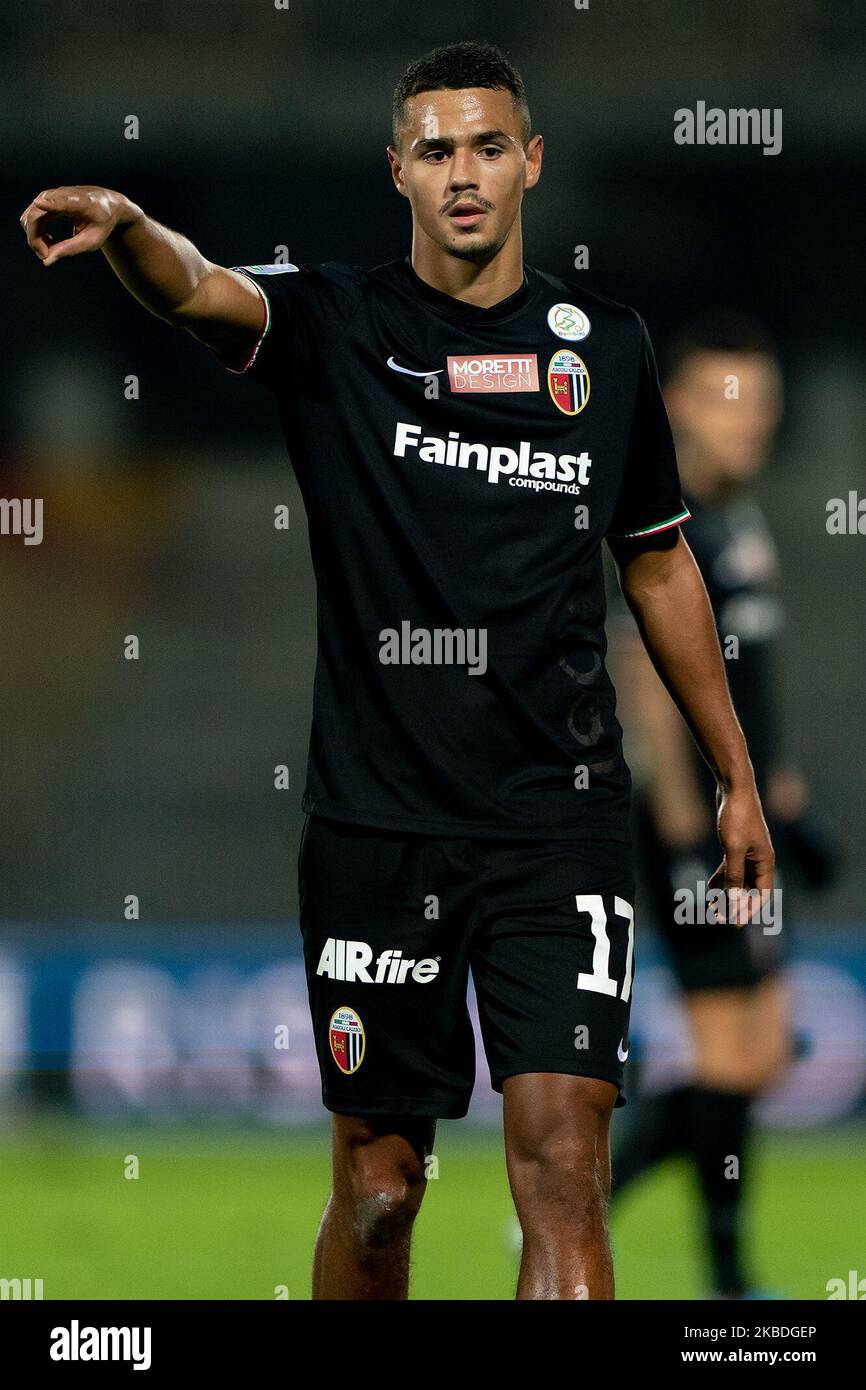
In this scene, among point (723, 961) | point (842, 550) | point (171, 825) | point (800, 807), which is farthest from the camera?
point (842, 550)

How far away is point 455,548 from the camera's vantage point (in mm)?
3057

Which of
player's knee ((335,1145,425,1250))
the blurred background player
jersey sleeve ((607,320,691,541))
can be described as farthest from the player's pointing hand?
the blurred background player

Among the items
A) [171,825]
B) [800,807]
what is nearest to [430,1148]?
[800,807]

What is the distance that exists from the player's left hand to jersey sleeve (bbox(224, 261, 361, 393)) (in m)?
0.97

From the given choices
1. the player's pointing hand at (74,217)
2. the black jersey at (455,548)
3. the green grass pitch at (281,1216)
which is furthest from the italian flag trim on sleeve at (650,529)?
the green grass pitch at (281,1216)

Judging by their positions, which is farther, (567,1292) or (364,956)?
(364,956)


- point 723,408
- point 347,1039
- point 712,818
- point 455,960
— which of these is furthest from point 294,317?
point 712,818

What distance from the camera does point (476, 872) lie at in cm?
304

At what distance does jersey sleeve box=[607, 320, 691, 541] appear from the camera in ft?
10.6

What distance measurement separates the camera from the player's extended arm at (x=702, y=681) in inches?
128

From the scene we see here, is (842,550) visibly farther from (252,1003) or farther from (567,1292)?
(567,1292)

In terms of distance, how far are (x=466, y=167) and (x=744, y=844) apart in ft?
3.76

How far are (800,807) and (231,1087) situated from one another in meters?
2.48

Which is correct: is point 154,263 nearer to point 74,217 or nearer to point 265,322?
point 74,217
